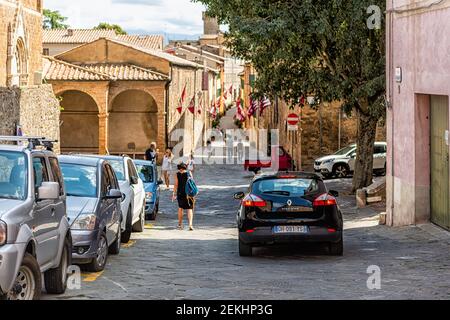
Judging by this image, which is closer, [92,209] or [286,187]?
[92,209]

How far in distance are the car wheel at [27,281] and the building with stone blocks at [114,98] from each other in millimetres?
42144

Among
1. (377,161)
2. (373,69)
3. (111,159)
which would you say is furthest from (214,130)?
(111,159)

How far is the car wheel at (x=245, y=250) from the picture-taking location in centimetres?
1495

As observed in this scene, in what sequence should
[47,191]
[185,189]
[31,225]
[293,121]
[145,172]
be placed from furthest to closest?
[293,121], [145,172], [185,189], [47,191], [31,225]

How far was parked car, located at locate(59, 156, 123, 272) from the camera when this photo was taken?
41.0ft

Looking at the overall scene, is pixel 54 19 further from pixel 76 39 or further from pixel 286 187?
pixel 286 187

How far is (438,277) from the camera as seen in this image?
11977 mm

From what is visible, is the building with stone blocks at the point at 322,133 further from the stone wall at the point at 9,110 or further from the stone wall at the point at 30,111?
the stone wall at the point at 9,110

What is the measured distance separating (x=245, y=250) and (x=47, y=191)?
6.18m

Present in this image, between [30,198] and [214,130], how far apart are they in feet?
270

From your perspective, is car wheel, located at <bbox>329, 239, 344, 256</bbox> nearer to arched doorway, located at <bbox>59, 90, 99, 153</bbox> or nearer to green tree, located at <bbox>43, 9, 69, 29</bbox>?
arched doorway, located at <bbox>59, 90, 99, 153</bbox>

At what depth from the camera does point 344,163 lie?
1572 inches

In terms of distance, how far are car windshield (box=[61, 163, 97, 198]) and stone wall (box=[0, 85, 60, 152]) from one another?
11620 mm

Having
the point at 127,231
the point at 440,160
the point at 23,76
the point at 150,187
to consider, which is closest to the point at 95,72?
the point at 23,76
